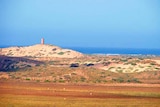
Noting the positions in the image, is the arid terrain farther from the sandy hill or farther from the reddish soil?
the sandy hill

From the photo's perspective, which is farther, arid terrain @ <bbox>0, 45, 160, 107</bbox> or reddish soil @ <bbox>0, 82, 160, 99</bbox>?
reddish soil @ <bbox>0, 82, 160, 99</bbox>

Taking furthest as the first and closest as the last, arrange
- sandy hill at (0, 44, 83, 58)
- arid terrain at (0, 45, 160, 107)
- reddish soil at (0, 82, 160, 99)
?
sandy hill at (0, 44, 83, 58) → reddish soil at (0, 82, 160, 99) → arid terrain at (0, 45, 160, 107)

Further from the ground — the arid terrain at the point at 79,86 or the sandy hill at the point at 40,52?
the sandy hill at the point at 40,52

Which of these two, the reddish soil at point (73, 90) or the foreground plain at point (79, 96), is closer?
the foreground plain at point (79, 96)

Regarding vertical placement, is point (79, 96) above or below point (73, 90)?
below

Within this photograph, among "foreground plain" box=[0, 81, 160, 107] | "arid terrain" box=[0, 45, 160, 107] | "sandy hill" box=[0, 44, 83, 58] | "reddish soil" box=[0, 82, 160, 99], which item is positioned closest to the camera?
"foreground plain" box=[0, 81, 160, 107]

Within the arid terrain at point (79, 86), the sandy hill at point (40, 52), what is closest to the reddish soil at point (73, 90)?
the arid terrain at point (79, 86)

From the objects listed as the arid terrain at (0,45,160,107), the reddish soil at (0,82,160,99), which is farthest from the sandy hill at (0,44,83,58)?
the reddish soil at (0,82,160,99)

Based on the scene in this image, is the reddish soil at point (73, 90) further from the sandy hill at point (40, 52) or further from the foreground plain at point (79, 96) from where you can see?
the sandy hill at point (40, 52)

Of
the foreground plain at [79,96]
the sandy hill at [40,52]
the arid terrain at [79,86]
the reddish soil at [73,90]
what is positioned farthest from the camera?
the sandy hill at [40,52]

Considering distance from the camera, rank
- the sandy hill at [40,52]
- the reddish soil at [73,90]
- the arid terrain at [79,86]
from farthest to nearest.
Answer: the sandy hill at [40,52]
the reddish soil at [73,90]
the arid terrain at [79,86]

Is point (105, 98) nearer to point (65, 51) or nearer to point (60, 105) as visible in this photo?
point (60, 105)

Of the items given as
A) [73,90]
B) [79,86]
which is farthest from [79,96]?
[79,86]

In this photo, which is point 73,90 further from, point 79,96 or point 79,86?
point 79,96
